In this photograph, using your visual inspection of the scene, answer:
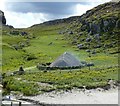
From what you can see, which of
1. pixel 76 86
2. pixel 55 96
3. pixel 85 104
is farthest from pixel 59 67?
pixel 85 104

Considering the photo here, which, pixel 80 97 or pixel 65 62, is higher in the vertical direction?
pixel 65 62

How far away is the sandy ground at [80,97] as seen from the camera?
184 ft

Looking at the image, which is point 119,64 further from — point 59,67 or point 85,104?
point 85,104

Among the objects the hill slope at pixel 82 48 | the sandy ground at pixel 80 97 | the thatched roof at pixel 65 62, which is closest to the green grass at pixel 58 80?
the sandy ground at pixel 80 97

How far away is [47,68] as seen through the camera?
89.3 m

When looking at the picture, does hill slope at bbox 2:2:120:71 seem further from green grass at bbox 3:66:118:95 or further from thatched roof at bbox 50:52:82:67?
green grass at bbox 3:66:118:95

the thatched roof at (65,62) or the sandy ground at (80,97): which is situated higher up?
the thatched roof at (65,62)

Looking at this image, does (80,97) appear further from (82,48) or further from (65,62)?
(82,48)

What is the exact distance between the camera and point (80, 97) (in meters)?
59.5

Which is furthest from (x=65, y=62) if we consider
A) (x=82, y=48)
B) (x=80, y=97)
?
(x=82, y=48)

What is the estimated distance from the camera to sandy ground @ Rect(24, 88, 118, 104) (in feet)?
184

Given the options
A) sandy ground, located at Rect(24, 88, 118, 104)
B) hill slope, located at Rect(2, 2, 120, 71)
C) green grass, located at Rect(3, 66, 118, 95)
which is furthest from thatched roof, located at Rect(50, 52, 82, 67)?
sandy ground, located at Rect(24, 88, 118, 104)

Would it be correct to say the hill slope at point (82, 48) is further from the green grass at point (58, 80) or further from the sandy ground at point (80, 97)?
the sandy ground at point (80, 97)

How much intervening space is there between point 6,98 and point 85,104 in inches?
460
